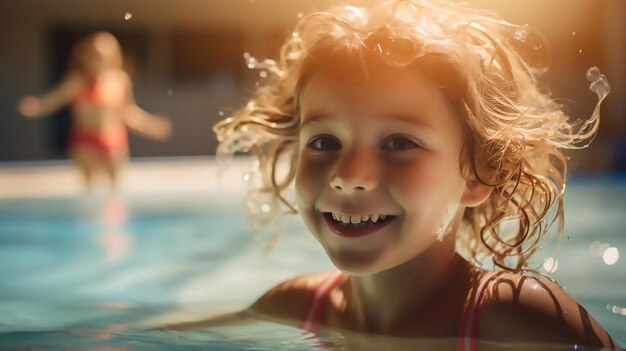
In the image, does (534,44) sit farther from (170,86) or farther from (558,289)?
(170,86)

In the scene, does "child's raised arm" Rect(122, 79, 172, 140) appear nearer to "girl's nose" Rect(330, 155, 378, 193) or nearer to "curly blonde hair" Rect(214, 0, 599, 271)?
"curly blonde hair" Rect(214, 0, 599, 271)

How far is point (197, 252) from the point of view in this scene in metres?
5.06

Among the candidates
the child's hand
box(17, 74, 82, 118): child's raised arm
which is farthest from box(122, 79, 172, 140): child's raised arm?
the child's hand

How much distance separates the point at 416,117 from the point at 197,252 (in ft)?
10.6

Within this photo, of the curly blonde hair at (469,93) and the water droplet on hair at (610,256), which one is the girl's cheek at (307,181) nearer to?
the curly blonde hair at (469,93)

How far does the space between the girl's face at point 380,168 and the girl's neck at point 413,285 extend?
0.13 metres

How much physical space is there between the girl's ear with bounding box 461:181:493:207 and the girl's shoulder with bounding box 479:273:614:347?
23 centimetres

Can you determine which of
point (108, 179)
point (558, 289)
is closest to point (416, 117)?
point (558, 289)

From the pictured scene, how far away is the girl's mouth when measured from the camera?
2.02 metres

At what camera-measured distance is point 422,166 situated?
2.03m

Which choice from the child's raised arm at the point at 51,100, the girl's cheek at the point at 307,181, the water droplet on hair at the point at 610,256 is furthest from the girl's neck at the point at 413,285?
the child's raised arm at the point at 51,100

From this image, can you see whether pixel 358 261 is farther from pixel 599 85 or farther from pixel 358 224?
pixel 599 85

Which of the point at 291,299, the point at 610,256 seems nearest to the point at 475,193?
the point at 291,299

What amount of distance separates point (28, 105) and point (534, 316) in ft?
45.2
